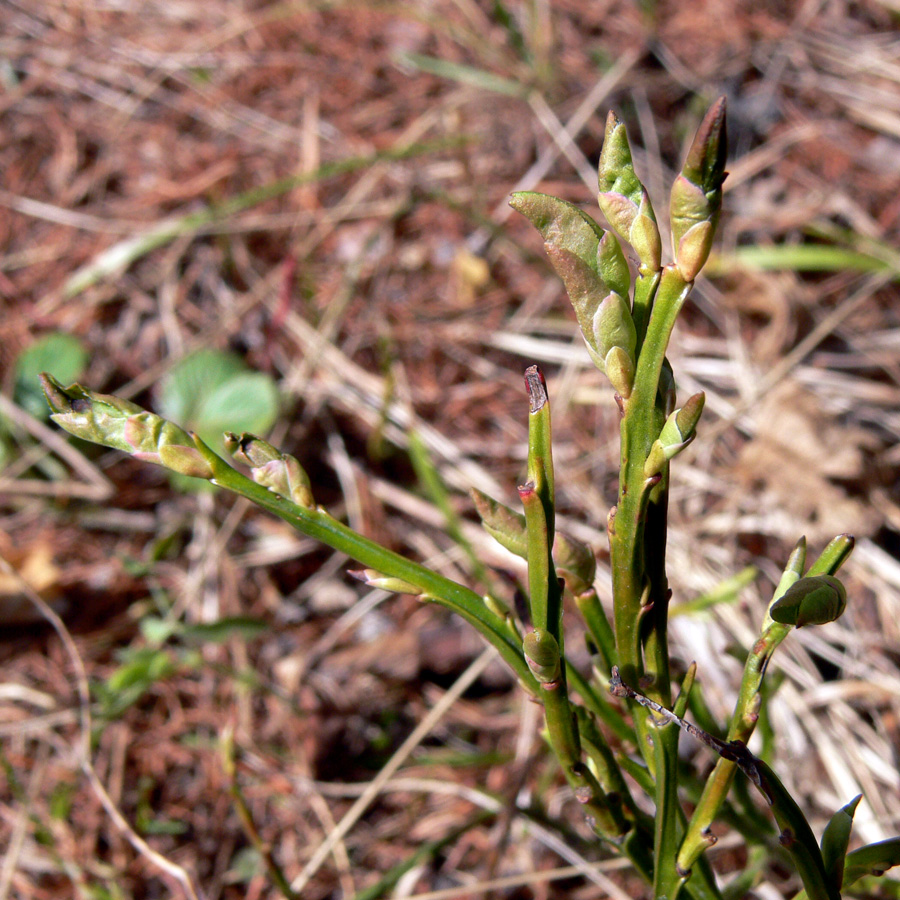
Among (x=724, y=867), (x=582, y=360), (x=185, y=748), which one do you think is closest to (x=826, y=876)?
(x=724, y=867)

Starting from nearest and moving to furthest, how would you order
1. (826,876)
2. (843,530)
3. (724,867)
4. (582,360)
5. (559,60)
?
(826,876)
(724,867)
(843,530)
(582,360)
(559,60)

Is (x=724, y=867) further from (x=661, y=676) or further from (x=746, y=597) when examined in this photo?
(x=661, y=676)

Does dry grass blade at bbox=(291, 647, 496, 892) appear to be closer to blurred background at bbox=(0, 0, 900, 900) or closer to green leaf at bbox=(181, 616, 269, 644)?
blurred background at bbox=(0, 0, 900, 900)

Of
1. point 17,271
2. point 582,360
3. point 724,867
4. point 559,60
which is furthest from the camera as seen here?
point 559,60

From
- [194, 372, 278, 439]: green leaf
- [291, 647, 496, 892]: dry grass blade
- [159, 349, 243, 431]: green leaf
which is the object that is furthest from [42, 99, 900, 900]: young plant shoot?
[159, 349, 243, 431]: green leaf

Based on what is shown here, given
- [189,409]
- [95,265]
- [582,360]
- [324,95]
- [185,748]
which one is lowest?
[185,748]

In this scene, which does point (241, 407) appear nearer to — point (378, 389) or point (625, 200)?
point (378, 389)

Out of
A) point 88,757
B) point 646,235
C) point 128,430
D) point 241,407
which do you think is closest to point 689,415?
point 646,235
